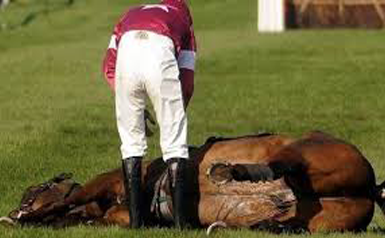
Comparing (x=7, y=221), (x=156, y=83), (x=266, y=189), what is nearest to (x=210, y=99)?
(x=7, y=221)

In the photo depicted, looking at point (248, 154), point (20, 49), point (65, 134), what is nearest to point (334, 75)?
point (65, 134)

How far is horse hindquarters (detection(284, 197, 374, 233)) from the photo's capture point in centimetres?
782

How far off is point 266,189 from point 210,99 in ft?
36.6

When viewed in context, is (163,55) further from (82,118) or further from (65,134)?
(82,118)

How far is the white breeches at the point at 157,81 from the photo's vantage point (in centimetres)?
802

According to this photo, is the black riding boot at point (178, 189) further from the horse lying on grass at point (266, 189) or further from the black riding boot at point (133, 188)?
the black riding boot at point (133, 188)

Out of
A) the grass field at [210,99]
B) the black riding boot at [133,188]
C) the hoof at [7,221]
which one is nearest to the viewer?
the black riding boot at [133,188]

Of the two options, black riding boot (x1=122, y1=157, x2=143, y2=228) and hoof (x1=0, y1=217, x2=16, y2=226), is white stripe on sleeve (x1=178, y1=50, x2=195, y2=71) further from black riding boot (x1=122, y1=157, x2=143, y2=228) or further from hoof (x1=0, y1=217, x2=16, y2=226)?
hoof (x1=0, y1=217, x2=16, y2=226)

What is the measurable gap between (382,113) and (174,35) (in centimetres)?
1009

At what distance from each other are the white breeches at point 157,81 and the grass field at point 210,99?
0.69m

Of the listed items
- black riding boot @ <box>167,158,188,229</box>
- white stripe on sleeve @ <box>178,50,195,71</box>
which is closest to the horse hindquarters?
black riding boot @ <box>167,158,188,229</box>

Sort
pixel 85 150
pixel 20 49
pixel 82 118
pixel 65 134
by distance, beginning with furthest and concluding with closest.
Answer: pixel 20 49 → pixel 82 118 → pixel 65 134 → pixel 85 150

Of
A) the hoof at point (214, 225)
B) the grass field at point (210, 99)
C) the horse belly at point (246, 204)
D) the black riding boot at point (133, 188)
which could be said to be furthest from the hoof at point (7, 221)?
the hoof at point (214, 225)

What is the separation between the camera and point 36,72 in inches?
906
